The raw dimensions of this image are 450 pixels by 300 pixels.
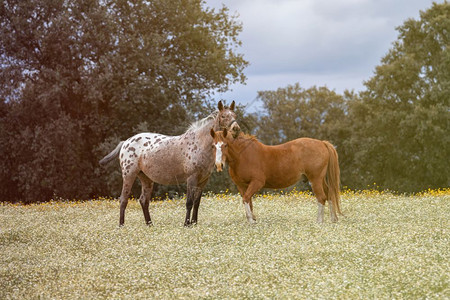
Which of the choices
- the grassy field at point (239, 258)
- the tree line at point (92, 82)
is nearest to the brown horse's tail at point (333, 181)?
the grassy field at point (239, 258)

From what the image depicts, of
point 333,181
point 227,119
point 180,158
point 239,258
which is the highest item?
point 227,119

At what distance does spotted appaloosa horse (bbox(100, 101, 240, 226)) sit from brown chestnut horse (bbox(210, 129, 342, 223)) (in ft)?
1.99

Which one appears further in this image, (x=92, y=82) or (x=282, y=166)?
(x=92, y=82)

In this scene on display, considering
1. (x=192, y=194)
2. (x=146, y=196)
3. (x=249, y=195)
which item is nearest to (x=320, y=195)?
(x=249, y=195)

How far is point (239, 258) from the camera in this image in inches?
396

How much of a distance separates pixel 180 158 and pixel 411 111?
99.9ft

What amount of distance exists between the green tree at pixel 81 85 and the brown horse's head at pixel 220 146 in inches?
619

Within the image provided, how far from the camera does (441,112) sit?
39875mm

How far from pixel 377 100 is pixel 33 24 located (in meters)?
26.0

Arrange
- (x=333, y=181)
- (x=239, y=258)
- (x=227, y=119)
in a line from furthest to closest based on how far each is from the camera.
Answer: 1. (x=333, y=181)
2. (x=227, y=119)
3. (x=239, y=258)

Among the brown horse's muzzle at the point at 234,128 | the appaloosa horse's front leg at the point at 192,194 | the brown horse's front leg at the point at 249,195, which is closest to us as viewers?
the brown horse's muzzle at the point at 234,128

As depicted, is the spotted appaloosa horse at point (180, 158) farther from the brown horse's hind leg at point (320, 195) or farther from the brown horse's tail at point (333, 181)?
the brown horse's tail at point (333, 181)

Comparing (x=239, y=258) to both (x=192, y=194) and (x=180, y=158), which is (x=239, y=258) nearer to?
(x=192, y=194)

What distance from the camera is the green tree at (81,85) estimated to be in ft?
98.7
